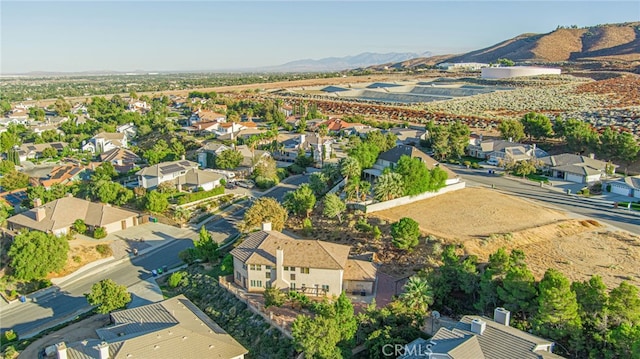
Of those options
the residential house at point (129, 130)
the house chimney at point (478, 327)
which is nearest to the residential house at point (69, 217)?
the house chimney at point (478, 327)

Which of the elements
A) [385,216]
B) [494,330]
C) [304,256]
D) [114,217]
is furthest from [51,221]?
[494,330]

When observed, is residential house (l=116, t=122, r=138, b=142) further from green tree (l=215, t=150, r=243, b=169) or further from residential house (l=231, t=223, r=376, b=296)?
residential house (l=231, t=223, r=376, b=296)

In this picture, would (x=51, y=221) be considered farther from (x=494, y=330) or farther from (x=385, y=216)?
(x=494, y=330)

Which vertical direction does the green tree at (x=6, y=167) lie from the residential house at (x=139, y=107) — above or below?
below

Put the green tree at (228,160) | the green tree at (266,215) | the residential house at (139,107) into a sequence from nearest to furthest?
the green tree at (266,215)
the green tree at (228,160)
the residential house at (139,107)

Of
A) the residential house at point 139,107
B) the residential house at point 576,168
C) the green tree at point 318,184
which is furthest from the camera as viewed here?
the residential house at point 139,107

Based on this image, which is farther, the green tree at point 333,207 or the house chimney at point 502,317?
the green tree at point 333,207

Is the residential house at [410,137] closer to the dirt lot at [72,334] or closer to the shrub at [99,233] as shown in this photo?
the shrub at [99,233]
